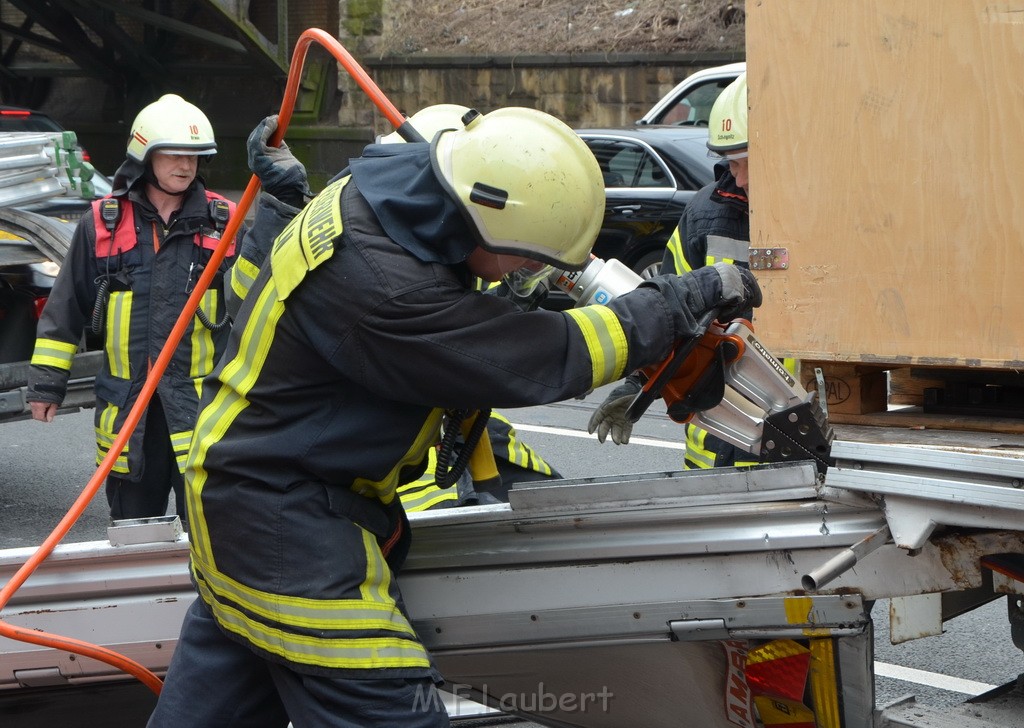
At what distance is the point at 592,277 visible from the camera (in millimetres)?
2348

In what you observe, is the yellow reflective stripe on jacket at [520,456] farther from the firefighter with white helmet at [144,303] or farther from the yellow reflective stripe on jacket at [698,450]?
the firefighter with white helmet at [144,303]

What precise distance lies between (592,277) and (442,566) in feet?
2.08

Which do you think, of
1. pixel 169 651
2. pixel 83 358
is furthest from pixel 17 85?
pixel 169 651

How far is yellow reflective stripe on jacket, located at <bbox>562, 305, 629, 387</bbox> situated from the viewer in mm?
2086

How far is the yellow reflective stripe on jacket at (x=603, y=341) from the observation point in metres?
2.09

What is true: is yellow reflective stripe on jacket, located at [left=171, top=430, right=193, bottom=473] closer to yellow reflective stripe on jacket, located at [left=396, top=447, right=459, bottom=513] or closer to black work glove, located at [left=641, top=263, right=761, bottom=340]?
yellow reflective stripe on jacket, located at [left=396, top=447, right=459, bottom=513]

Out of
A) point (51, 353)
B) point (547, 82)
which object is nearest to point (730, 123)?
point (51, 353)

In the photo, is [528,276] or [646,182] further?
[646,182]

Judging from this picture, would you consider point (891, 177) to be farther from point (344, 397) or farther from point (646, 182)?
point (646, 182)

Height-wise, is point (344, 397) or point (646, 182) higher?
point (646, 182)

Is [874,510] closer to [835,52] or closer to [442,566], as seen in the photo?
[442,566]

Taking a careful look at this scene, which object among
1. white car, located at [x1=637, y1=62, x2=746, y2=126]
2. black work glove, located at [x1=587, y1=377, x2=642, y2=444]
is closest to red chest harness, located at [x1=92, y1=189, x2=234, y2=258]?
black work glove, located at [x1=587, y1=377, x2=642, y2=444]

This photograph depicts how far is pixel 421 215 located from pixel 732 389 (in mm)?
698

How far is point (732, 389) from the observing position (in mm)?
2354
